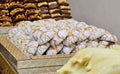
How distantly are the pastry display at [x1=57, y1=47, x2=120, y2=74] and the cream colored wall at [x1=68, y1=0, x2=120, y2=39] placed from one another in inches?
43.8

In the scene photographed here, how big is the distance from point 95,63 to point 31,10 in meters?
2.18

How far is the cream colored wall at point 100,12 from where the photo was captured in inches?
74.6

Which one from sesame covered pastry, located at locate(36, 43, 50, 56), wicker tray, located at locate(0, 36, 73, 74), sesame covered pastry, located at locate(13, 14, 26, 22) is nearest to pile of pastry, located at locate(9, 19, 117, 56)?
sesame covered pastry, located at locate(36, 43, 50, 56)

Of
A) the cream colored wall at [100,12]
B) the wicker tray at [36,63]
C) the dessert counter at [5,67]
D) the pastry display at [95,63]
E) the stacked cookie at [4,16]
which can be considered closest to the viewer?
the pastry display at [95,63]

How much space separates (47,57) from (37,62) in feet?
0.21

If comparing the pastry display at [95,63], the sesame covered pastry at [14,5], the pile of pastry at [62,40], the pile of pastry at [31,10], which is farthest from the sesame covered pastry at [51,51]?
the sesame covered pastry at [14,5]

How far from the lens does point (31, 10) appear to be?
283 centimetres

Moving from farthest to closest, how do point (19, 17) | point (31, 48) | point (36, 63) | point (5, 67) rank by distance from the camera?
point (19, 17) < point (5, 67) < point (31, 48) < point (36, 63)

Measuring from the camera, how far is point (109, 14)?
199 centimetres

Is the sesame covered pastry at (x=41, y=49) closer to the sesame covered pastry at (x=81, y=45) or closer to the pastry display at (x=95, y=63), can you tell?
the sesame covered pastry at (x=81, y=45)

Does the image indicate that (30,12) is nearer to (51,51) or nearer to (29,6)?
(29,6)

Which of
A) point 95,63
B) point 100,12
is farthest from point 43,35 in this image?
point 95,63

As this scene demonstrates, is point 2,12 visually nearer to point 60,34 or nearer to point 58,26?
point 58,26

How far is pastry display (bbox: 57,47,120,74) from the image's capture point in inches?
26.2
